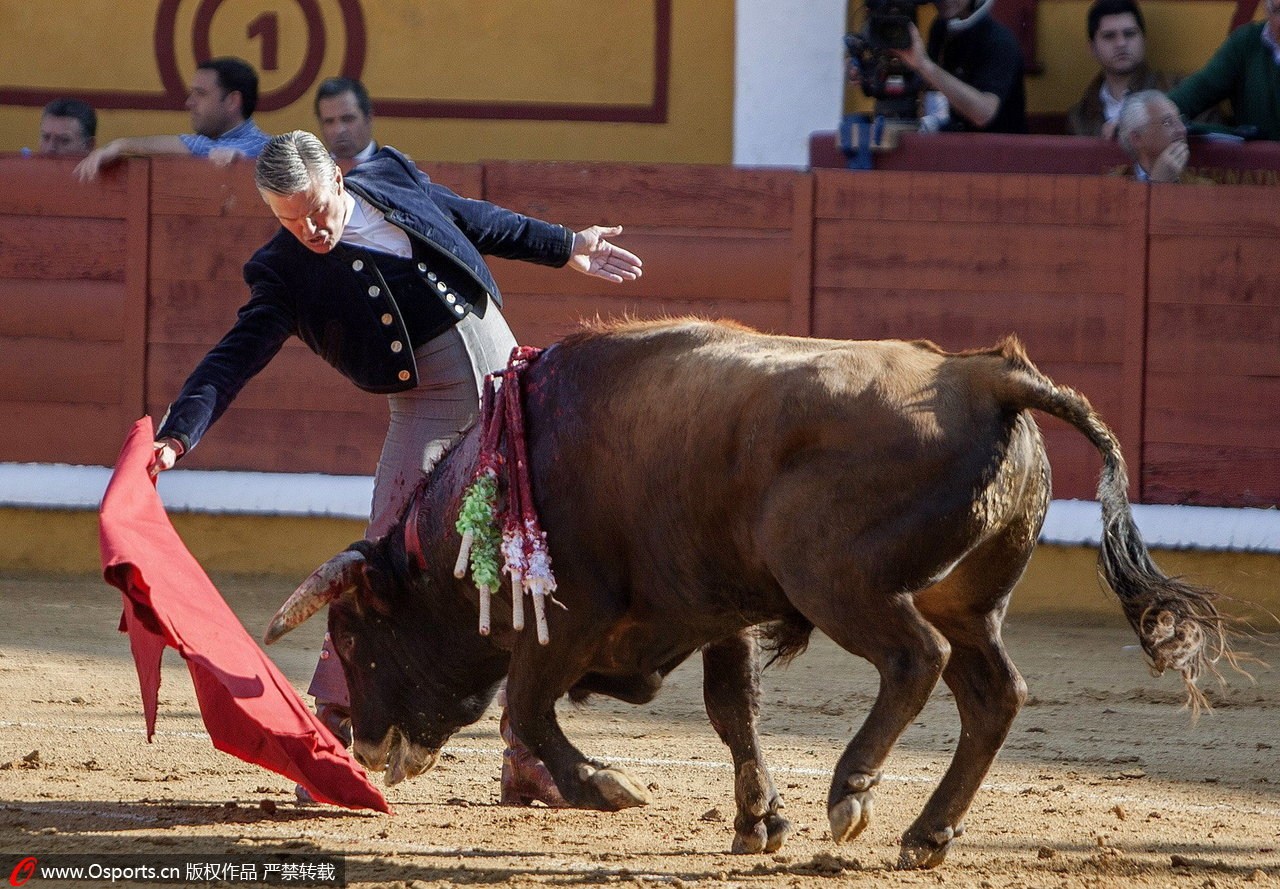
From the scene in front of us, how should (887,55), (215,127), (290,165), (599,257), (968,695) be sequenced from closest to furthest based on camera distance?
(968,695) < (290,165) < (599,257) < (887,55) < (215,127)

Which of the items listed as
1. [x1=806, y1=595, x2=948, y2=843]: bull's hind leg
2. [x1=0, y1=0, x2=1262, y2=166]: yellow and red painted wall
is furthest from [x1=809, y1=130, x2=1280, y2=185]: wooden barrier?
[x1=806, y1=595, x2=948, y2=843]: bull's hind leg

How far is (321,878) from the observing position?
3.07 m

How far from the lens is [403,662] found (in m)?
3.68

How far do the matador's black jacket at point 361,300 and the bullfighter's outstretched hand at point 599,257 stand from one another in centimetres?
23

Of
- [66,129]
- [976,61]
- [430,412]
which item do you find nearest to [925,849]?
[430,412]

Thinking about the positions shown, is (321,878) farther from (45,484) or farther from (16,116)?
(16,116)

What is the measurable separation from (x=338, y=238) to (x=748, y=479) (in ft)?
3.53

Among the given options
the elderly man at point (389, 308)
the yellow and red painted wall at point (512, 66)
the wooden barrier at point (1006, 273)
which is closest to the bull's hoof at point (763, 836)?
the elderly man at point (389, 308)

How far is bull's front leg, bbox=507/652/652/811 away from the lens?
3176 mm

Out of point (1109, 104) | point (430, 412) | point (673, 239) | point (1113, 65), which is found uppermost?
point (1113, 65)

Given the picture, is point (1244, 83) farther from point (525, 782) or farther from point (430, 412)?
point (525, 782)

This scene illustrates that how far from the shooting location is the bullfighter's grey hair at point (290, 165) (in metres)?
3.26

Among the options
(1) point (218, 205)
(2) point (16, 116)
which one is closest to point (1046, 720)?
(1) point (218, 205)

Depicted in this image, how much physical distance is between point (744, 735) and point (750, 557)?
495 millimetres
